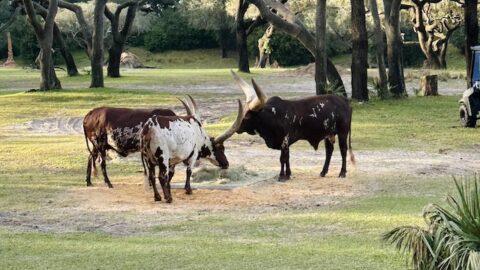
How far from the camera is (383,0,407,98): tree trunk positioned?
30938 millimetres

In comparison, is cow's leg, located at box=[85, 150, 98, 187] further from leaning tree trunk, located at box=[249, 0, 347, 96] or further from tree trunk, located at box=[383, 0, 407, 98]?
tree trunk, located at box=[383, 0, 407, 98]

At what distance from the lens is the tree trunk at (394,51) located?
30.9 meters

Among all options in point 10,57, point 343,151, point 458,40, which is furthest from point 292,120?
point 10,57

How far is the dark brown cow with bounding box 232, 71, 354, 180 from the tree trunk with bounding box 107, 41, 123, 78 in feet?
102

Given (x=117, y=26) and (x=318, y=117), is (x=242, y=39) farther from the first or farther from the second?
(x=318, y=117)

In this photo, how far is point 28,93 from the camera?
3478 centimetres

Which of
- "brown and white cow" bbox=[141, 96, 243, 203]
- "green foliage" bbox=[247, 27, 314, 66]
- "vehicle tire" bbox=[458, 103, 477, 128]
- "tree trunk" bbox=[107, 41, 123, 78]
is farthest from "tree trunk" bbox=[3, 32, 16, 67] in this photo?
"brown and white cow" bbox=[141, 96, 243, 203]

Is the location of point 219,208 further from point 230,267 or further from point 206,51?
point 206,51

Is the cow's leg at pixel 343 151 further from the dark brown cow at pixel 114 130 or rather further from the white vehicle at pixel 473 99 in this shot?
the white vehicle at pixel 473 99

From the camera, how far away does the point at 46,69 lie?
117 feet

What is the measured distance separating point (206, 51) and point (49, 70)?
1800 inches

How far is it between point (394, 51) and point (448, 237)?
25.9 m

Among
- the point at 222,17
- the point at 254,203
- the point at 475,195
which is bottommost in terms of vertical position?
the point at 254,203

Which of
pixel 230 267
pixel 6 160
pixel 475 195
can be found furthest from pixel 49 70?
pixel 475 195
